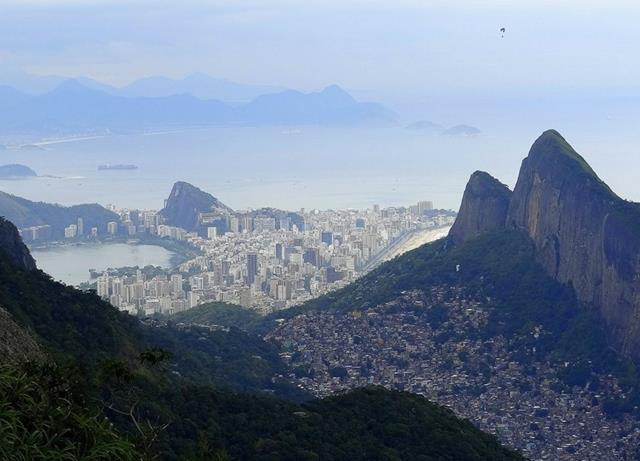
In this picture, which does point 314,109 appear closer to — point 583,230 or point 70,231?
point 70,231

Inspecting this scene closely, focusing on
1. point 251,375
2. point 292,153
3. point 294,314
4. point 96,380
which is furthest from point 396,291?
point 292,153

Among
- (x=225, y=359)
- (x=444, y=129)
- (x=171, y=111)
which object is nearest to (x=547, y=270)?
(x=225, y=359)

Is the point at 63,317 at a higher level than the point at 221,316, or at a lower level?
higher

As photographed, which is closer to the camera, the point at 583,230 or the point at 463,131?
the point at 583,230

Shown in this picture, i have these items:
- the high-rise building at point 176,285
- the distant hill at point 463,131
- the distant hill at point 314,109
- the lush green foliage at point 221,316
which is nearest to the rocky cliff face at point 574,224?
the lush green foliage at point 221,316

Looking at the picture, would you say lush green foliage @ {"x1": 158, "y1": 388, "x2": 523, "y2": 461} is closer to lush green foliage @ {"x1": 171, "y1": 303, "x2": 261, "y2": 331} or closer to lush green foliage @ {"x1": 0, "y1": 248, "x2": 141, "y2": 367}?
lush green foliage @ {"x1": 0, "y1": 248, "x2": 141, "y2": 367}

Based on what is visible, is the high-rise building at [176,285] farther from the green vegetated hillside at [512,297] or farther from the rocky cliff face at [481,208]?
the rocky cliff face at [481,208]
